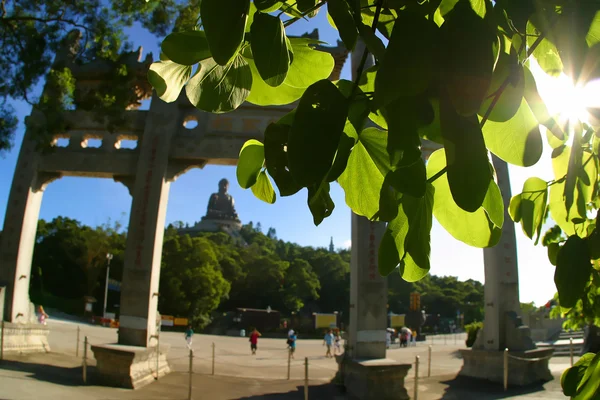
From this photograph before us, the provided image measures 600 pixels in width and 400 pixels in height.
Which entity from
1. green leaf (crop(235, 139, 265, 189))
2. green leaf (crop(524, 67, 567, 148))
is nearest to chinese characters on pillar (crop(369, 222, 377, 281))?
green leaf (crop(235, 139, 265, 189))

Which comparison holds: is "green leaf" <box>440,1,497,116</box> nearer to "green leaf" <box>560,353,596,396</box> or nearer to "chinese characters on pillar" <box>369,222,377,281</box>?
"green leaf" <box>560,353,596,396</box>

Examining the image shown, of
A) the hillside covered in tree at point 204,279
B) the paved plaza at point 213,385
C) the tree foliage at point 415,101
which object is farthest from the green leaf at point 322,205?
the hillside covered in tree at point 204,279

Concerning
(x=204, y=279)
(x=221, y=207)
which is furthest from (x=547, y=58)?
(x=221, y=207)

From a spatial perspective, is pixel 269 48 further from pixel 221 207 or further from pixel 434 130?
pixel 221 207

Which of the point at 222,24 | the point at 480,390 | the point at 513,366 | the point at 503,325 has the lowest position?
the point at 480,390

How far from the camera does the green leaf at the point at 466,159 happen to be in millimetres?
460

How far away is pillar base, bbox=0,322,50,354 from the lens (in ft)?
29.1

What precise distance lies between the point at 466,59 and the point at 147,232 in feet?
28.8

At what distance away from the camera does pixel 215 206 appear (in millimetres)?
62562

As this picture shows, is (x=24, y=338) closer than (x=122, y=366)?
No

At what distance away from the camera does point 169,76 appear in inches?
25.8

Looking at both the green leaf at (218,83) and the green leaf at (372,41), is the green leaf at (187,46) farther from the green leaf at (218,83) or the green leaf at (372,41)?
the green leaf at (372,41)

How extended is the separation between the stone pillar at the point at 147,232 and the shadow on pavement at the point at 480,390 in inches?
205

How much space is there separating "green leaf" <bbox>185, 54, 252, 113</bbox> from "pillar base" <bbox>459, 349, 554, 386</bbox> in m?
9.20
